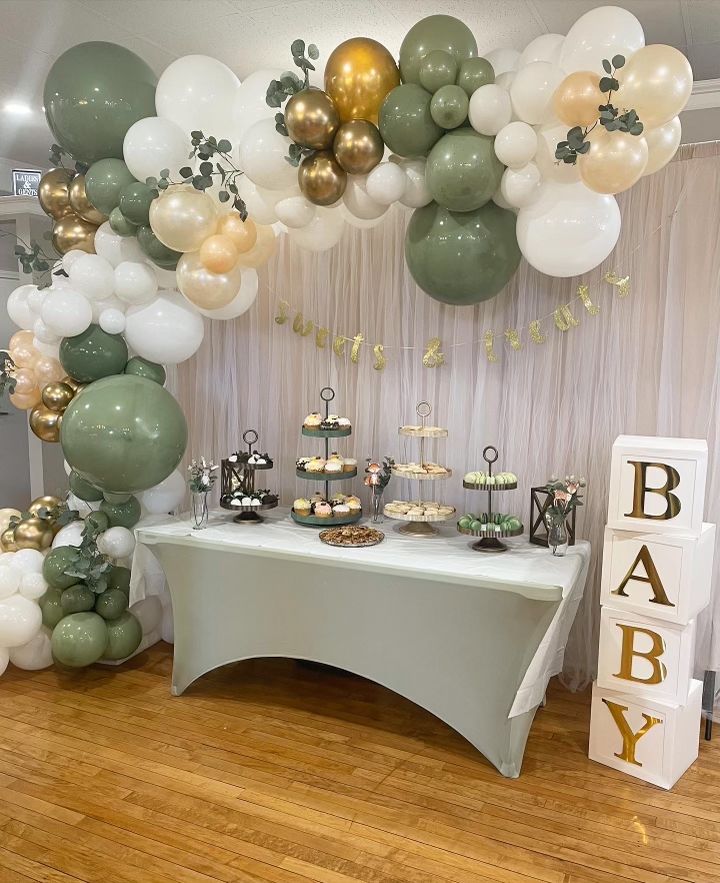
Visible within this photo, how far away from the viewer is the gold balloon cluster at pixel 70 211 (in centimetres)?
294

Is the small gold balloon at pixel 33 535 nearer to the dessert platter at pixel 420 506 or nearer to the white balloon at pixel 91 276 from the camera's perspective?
the white balloon at pixel 91 276

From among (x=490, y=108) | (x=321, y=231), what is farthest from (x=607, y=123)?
(x=321, y=231)

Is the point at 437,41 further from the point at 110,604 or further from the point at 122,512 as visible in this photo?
the point at 110,604

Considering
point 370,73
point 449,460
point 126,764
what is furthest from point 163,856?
point 370,73

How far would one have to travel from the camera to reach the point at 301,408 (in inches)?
136

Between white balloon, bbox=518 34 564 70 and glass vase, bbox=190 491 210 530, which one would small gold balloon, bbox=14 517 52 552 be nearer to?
glass vase, bbox=190 491 210 530

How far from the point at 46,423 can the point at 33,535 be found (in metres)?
0.52

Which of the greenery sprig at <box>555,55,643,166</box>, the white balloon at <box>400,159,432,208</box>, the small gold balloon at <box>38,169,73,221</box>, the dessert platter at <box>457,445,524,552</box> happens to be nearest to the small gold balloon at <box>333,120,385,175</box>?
the white balloon at <box>400,159,432,208</box>

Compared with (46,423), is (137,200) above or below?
above

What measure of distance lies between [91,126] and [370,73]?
109 cm

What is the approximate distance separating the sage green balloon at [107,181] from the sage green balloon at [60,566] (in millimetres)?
1403

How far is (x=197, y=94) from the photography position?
8.46 feet

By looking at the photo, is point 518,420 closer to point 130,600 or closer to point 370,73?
point 370,73

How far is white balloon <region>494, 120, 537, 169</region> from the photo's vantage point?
2188 mm
